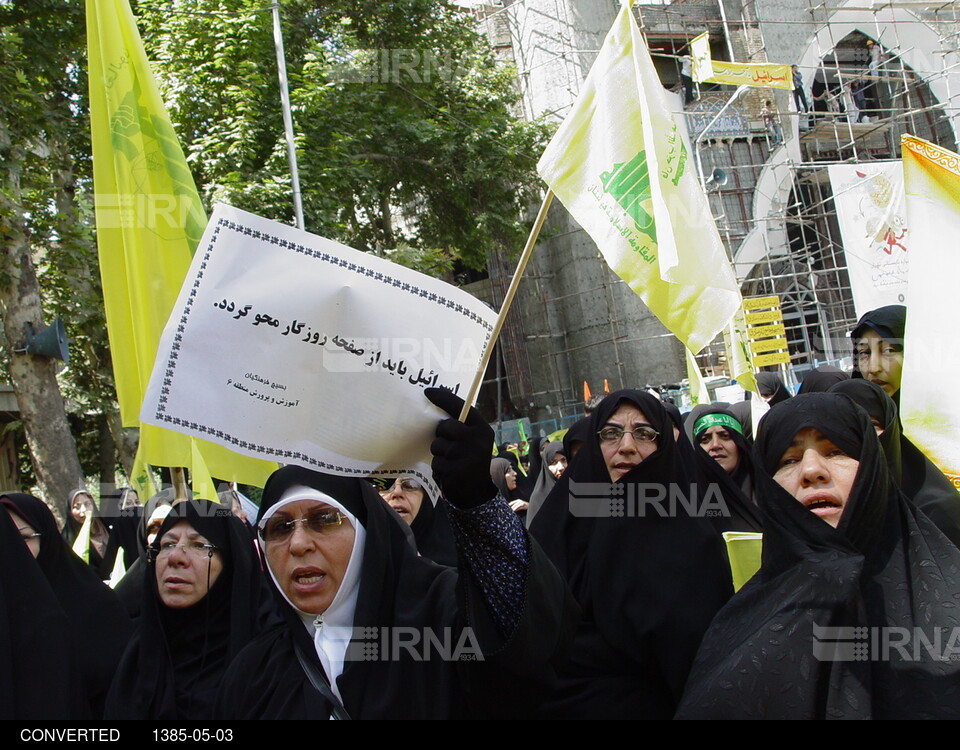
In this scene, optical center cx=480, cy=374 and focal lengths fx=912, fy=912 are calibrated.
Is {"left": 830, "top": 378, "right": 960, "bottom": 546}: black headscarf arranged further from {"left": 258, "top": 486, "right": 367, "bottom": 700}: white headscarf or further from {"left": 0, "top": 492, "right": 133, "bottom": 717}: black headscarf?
{"left": 0, "top": 492, "right": 133, "bottom": 717}: black headscarf

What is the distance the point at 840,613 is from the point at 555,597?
54cm

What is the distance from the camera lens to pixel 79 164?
11.2m

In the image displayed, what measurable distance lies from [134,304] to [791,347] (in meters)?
18.8

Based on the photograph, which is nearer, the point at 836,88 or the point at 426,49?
the point at 426,49

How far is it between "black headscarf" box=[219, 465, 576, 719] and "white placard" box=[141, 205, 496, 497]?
304mm

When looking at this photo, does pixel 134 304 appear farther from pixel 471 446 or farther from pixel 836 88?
pixel 836 88

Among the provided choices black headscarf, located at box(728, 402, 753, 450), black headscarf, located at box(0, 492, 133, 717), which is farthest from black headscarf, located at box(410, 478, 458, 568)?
black headscarf, located at box(728, 402, 753, 450)

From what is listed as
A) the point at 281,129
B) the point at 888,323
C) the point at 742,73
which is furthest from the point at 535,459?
the point at 742,73

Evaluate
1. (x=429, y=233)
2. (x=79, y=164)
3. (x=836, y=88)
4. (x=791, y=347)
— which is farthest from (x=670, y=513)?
(x=836, y=88)

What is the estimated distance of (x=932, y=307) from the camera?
3.14 m

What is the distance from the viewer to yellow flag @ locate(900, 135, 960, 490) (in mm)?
2973

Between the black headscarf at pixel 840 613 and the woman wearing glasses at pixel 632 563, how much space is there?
0.53 meters

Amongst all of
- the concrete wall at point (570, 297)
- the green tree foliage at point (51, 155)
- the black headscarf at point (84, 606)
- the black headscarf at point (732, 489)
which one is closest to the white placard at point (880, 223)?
the black headscarf at point (732, 489)

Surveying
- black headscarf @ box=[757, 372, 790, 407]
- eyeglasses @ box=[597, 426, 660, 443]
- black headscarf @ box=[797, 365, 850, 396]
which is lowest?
eyeglasses @ box=[597, 426, 660, 443]
